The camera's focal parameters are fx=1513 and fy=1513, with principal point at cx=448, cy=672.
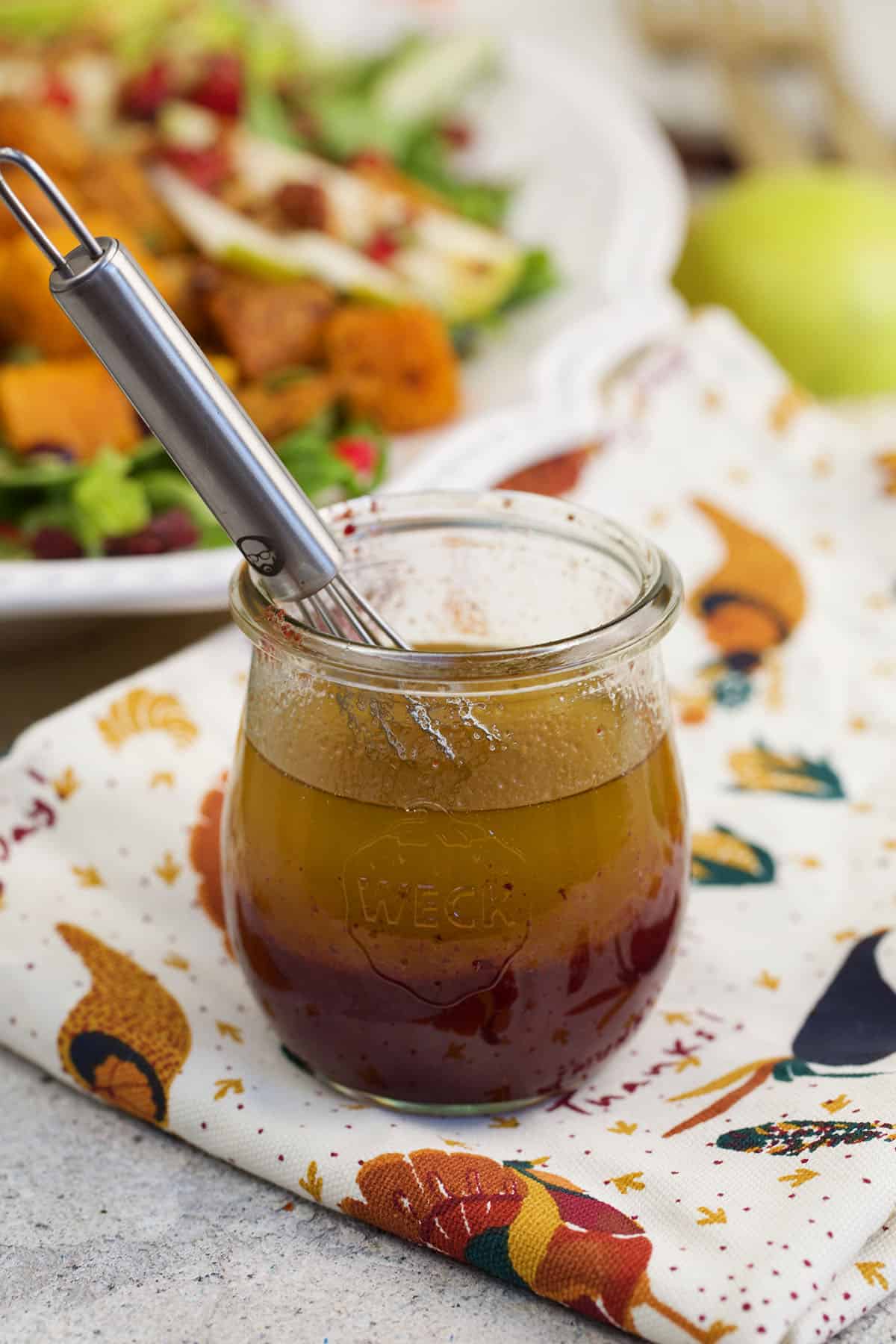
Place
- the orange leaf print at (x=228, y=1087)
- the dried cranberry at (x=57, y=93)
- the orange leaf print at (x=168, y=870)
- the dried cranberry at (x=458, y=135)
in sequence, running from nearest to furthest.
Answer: the orange leaf print at (x=228, y=1087) < the orange leaf print at (x=168, y=870) < the dried cranberry at (x=57, y=93) < the dried cranberry at (x=458, y=135)

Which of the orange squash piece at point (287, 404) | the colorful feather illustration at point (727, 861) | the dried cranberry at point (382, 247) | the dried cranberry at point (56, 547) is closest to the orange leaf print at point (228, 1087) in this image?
the colorful feather illustration at point (727, 861)

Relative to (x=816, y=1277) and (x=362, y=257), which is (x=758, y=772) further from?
(x=362, y=257)

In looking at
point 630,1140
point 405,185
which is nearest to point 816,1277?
point 630,1140

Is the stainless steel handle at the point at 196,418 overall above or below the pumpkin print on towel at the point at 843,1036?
above

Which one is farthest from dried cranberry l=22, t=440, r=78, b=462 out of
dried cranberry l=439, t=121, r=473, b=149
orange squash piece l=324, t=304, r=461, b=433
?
dried cranberry l=439, t=121, r=473, b=149

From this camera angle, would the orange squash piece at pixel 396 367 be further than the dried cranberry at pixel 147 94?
No

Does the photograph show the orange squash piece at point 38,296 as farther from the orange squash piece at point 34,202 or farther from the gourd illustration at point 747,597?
the gourd illustration at point 747,597

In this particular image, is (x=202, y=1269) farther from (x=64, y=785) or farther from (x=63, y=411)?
(x=63, y=411)

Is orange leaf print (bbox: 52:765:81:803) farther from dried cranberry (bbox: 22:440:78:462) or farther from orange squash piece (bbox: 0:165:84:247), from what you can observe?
orange squash piece (bbox: 0:165:84:247)
